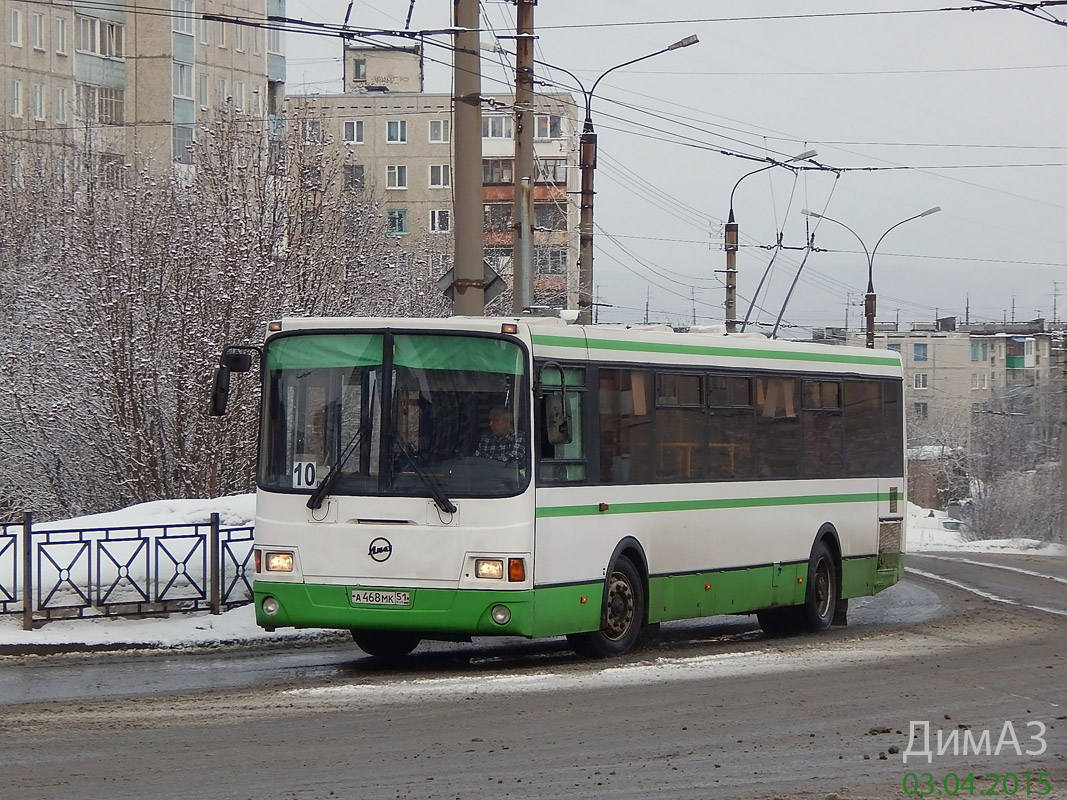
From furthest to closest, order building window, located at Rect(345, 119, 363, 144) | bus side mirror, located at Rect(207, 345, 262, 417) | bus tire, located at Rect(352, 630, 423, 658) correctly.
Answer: building window, located at Rect(345, 119, 363, 144)
bus tire, located at Rect(352, 630, 423, 658)
bus side mirror, located at Rect(207, 345, 262, 417)

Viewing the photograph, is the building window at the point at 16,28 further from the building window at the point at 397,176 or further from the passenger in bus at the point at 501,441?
the passenger in bus at the point at 501,441

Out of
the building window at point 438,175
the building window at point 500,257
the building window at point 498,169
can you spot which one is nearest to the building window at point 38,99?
the building window at point 500,257

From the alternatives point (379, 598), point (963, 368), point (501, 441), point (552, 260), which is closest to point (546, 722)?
point (379, 598)

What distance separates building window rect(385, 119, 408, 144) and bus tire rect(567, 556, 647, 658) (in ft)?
248

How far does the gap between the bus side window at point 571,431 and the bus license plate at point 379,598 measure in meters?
1.26

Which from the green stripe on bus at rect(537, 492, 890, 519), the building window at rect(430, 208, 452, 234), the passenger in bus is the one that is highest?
the building window at rect(430, 208, 452, 234)

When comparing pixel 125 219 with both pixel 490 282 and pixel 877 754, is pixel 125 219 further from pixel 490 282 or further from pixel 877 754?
pixel 877 754

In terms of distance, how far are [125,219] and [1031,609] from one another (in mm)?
13543

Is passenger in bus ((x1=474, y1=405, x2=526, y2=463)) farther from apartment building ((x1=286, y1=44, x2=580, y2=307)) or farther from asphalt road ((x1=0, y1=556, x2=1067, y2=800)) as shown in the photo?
apartment building ((x1=286, y1=44, x2=580, y2=307))

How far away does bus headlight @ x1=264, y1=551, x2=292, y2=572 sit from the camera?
12.4m

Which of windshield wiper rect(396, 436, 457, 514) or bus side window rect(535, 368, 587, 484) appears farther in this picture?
bus side window rect(535, 368, 587, 484)

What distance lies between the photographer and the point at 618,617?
13414mm

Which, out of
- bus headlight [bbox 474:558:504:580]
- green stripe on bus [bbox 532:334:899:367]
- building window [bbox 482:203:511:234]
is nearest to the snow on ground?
bus headlight [bbox 474:558:504:580]

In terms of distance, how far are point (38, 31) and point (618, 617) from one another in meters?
53.5
